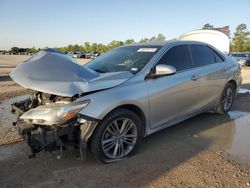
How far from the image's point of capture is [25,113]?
12.9ft

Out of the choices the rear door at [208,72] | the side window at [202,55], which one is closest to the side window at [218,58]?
the rear door at [208,72]

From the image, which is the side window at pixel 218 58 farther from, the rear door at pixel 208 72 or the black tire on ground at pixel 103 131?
the black tire on ground at pixel 103 131

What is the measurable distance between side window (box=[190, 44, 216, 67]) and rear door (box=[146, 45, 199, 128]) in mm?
231

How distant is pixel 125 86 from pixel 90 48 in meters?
A: 98.5

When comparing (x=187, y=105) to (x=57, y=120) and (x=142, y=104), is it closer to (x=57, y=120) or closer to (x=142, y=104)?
(x=142, y=104)

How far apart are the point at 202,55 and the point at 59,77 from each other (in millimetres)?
3146

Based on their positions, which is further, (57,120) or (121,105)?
(121,105)

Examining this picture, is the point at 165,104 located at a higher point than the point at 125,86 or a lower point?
lower

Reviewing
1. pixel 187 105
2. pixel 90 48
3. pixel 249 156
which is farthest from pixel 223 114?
pixel 90 48

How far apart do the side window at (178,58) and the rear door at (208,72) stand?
22cm

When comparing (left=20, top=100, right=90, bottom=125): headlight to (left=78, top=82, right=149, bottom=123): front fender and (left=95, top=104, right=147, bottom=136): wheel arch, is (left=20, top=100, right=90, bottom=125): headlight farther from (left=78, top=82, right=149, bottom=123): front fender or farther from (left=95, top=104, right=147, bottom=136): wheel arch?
(left=95, top=104, right=147, bottom=136): wheel arch

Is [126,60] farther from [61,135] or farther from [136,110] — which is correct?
[61,135]

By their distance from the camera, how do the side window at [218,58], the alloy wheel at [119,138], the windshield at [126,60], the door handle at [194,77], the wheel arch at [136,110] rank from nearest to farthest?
the alloy wheel at [119,138] < the wheel arch at [136,110] < the windshield at [126,60] < the door handle at [194,77] < the side window at [218,58]

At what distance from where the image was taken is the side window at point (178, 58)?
192 inches
